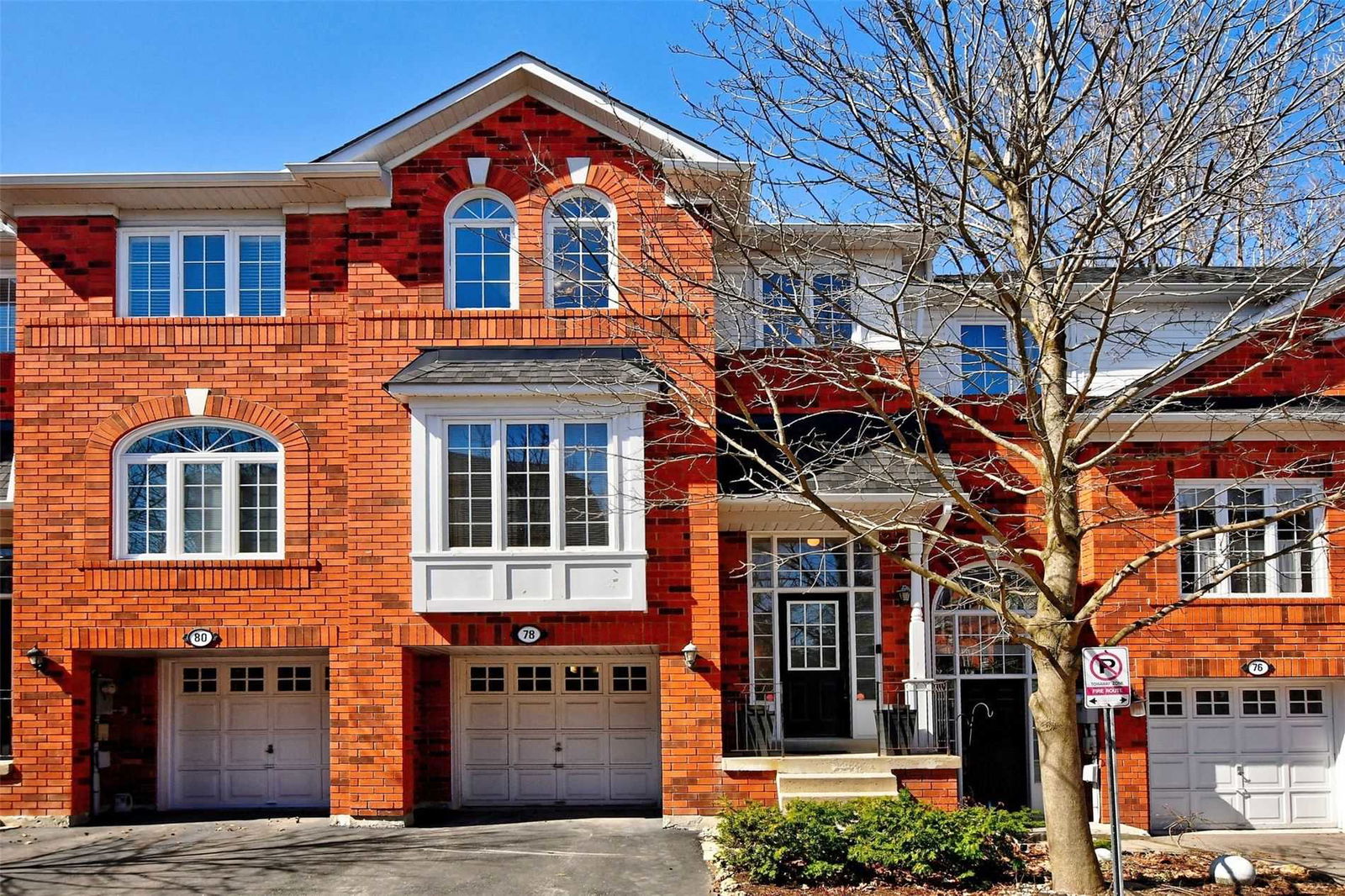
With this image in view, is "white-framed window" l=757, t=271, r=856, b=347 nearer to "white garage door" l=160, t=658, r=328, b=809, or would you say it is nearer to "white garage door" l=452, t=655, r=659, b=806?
"white garage door" l=452, t=655, r=659, b=806

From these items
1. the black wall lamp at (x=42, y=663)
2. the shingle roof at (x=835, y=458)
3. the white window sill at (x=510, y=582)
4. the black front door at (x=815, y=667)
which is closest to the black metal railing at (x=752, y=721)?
the black front door at (x=815, y=667)

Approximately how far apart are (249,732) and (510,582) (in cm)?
506

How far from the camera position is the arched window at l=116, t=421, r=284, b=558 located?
14.3m

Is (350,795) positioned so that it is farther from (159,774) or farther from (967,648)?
(967,648)

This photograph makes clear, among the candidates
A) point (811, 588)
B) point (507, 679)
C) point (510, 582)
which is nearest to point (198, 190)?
point (510, 582)

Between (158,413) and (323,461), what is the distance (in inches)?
77.9

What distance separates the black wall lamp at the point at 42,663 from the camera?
14.0 meters

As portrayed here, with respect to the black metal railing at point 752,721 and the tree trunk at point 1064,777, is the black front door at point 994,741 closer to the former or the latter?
the black metal railing at point 752,721

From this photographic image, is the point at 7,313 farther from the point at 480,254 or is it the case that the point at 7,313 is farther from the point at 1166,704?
the point at 1166,704

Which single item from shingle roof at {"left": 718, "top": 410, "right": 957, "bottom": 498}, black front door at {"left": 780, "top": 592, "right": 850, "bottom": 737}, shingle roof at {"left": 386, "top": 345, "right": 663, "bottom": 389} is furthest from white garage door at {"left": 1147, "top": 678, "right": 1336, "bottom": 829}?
shingle roof at {"left": 386, "top": 345, "right": 663, "bottom": 389}

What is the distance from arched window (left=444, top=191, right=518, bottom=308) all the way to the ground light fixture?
623 cm

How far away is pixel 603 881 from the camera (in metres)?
11.5

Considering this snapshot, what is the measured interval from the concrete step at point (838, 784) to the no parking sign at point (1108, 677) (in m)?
4.48

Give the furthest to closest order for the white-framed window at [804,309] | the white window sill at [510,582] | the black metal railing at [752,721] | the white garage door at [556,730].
A: the white garage door at [556,730] < the black metal railing at [752,721] < the white window sill at [510,582] < the white-framed window at [804,309]
